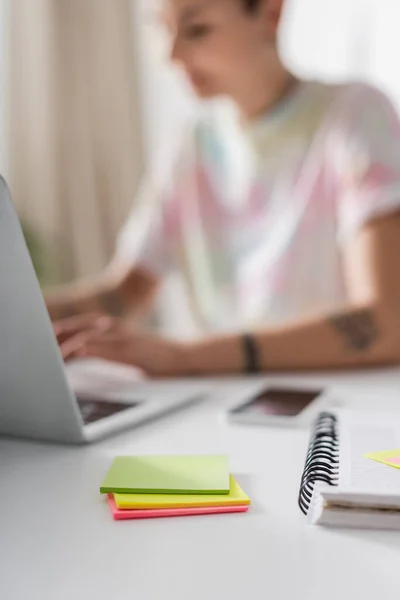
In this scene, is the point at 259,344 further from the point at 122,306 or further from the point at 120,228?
the point at 120,228

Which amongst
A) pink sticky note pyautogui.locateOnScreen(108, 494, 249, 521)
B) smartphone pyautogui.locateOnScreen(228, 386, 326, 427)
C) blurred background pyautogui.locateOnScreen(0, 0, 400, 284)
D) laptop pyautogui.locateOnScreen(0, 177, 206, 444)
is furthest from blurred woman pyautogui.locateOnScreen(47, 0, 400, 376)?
blurred background pyautogui.locateOnScreen(0, 0, 400, 284)

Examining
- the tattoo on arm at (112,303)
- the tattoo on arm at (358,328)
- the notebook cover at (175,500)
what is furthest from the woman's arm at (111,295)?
the notebook cover at (175,500)

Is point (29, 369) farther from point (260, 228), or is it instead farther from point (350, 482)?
point (260, 228)

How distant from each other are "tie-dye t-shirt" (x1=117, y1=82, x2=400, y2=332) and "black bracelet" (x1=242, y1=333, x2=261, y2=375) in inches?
8.2

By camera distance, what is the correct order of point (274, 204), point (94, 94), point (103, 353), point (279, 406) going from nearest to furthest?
point (279, 406) < point (103, 353) < point (274, 204) < point (94, 94)

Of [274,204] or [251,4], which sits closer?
[251,4]

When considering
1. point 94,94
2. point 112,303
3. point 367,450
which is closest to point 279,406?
point 367,450

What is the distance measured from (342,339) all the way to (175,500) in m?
0.64

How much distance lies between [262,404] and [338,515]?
35 centimetres

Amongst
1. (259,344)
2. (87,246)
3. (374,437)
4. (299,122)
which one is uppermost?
(299,122)

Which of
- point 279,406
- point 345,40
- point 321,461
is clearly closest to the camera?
point 321,461

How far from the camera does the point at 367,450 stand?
61 cm

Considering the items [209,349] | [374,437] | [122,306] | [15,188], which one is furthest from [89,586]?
[15,188]

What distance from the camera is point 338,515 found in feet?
1.68
